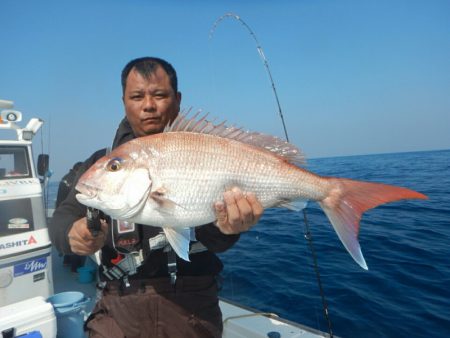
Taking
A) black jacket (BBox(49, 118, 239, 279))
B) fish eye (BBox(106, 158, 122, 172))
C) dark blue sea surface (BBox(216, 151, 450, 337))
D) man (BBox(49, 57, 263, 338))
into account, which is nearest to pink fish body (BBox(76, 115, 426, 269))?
fish eye (BBox(106, 158, 122, 172))

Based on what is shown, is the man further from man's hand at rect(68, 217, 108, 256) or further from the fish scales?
the fish scales

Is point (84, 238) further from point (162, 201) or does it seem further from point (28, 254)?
point (28, 254)

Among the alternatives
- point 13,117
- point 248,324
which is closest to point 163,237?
point 248,324

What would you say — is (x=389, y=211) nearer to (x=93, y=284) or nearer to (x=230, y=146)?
(x=93, y=284)

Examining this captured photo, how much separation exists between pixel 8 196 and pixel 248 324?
13.9 feet

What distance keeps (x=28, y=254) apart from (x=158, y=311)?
10.7 feet

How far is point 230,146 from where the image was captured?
7.27 feet

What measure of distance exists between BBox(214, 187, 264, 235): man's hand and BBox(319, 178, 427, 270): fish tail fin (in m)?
0.56

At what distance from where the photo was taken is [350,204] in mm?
2203

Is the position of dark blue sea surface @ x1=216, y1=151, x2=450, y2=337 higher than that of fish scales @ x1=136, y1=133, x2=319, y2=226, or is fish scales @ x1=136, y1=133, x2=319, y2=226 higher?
fish scales @ x1=136, y1=133, x2=319, y2=226

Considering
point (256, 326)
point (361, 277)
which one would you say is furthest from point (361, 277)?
A: point (256, 326)

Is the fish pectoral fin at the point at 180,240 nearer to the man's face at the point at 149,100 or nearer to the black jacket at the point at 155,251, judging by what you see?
the black jacket at the point at 155,251

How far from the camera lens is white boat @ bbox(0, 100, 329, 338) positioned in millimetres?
3962

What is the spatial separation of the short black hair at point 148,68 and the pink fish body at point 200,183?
0.61 m
